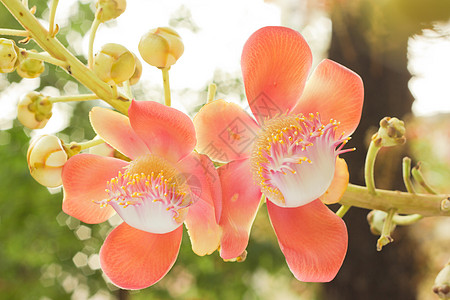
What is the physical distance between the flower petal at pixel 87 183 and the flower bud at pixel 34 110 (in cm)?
5

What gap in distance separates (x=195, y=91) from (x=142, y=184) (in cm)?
173

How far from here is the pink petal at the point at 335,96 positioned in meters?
0.32

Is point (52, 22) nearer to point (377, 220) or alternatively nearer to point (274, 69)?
point (274, 69)

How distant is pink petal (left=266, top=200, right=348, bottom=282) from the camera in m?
0.31

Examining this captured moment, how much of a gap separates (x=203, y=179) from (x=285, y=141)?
0.06 m

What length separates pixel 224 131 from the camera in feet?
1.05

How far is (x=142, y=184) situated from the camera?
0.30m

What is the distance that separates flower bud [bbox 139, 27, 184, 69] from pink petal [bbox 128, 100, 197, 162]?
0.18ft

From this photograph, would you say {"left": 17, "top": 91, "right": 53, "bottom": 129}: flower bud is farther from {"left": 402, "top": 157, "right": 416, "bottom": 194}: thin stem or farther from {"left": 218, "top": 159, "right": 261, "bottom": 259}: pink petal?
{"left": 402, "top": 157, "right": 416, "bottom": 194}: thin stem

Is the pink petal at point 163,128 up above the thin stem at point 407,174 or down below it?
above

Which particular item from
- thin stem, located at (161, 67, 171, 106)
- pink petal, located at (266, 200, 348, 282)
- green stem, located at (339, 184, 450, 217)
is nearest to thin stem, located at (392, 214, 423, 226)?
green stem, located at (339, 184, 450, 217)

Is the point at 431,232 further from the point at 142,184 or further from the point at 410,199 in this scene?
the point at 142,184

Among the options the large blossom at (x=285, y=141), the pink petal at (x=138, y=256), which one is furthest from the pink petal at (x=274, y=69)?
the pink petal at (x=138, y=256)

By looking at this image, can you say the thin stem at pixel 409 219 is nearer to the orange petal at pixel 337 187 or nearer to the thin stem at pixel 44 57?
the orange petal at pixel 337 187
